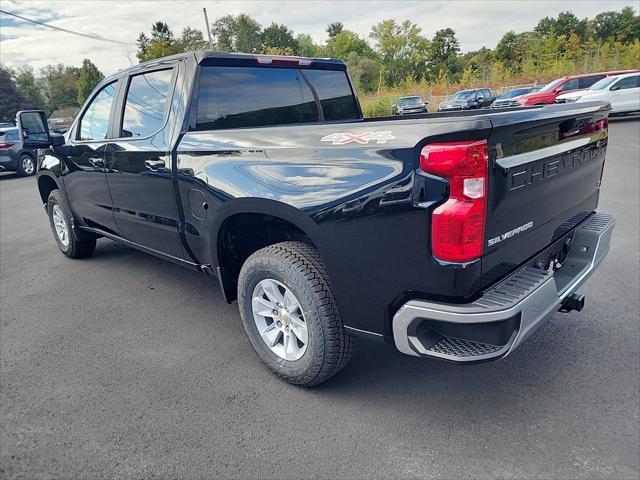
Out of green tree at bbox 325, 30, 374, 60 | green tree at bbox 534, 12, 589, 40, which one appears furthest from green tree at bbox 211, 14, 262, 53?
green tree at bbox 534, 12, 589, 40

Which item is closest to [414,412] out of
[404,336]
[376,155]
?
[404,336]

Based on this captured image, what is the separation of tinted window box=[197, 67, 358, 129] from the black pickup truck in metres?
0.01

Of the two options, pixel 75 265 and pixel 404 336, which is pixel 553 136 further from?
pixel 75 265

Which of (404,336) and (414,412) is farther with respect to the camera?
(414,412)

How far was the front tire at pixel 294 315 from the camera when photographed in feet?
8.09

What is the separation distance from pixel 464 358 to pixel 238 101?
7.89ft

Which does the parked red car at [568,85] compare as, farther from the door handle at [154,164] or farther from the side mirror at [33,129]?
the door handle at [154,164]

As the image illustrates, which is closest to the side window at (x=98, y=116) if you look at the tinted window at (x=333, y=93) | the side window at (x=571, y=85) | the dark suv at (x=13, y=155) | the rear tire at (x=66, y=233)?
the rear tire at (x=66, y=233)

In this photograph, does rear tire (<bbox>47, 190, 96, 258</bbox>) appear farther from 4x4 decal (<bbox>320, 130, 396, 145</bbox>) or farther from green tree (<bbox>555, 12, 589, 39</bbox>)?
green tree (<bbox>555, 12, 589, 39</bbox>)

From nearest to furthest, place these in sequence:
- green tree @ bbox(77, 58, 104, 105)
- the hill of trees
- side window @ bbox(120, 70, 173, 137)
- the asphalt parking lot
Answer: the asphalt parking lot < side window @ bbox(120, 70, 173, 137) < the hill of trees < green tree @ bbox(77, 58, 104, 105)

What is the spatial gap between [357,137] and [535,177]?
0.89m

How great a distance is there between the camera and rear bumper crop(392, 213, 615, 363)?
1.96 m

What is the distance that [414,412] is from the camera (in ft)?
8.29

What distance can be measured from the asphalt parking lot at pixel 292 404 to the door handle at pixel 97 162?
4.20ft
